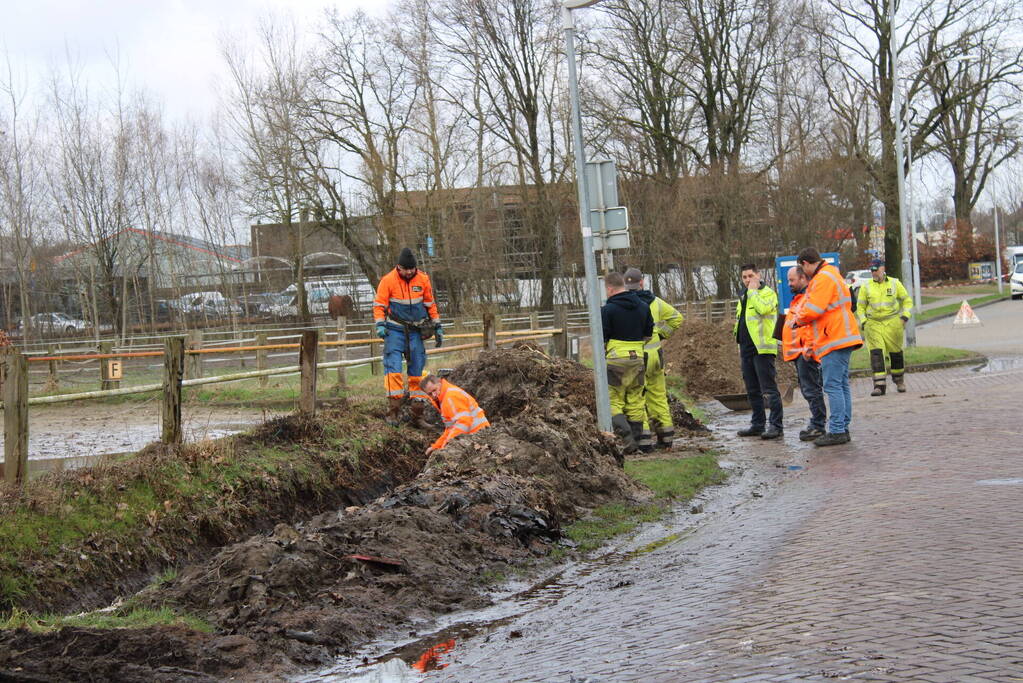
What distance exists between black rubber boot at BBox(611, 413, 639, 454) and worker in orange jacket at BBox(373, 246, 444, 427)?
2.28 m

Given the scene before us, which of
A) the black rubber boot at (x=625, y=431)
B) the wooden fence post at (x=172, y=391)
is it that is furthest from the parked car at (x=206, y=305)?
the wooden fence post at (x=172, y=391)

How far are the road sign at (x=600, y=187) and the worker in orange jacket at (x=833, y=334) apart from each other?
2.11 metres

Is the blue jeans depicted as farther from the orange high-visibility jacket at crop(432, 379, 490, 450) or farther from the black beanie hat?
the black beanie hat

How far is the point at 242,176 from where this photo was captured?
40625 mm

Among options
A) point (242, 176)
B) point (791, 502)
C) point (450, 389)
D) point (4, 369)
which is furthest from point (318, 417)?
point (242, 176)

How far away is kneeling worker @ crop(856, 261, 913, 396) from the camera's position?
16.1 m

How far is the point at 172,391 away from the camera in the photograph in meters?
9.47

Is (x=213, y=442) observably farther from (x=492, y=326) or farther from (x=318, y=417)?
(x=492, y=326)

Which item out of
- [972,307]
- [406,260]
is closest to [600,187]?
[406,260]

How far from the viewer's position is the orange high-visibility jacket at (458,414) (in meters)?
10.5

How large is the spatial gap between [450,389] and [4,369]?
4.08 m

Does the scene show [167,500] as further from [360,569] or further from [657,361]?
[657,361]

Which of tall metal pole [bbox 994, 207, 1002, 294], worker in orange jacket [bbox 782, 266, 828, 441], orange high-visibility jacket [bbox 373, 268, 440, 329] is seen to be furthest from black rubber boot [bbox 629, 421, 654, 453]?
tall metal pole [bbox 994, 207, 1002, 294]

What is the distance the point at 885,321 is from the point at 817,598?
39.3ft
